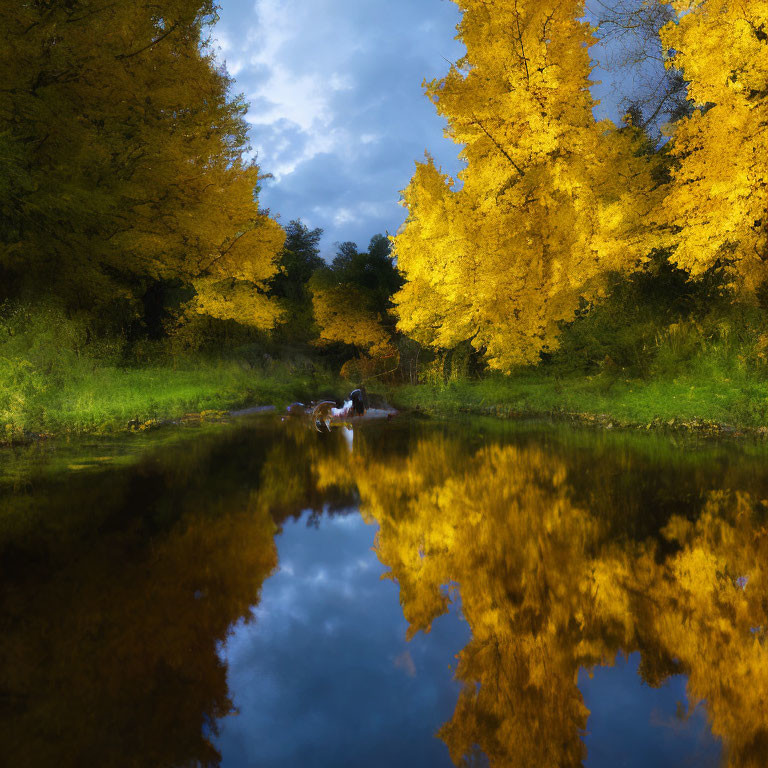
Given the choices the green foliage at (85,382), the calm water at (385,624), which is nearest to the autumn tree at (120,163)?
the green foliage at (85,382)

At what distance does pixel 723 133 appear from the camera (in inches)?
444

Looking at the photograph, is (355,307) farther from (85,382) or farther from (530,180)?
(85,382)

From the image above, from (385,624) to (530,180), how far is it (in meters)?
13.0

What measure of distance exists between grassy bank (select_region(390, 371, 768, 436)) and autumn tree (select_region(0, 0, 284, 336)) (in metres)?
7.11

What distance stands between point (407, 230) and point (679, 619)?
1906 cm

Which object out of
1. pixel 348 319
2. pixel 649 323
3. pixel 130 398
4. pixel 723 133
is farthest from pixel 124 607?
pixel 348 319

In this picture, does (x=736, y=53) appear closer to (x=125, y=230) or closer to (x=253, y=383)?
(x=125, y=230)

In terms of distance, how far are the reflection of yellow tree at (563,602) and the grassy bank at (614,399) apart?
20.1ft

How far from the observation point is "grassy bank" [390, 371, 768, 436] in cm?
1065

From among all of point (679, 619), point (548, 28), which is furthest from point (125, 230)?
point (679, 619)

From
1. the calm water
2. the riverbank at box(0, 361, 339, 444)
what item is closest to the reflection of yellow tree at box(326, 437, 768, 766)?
the calm water

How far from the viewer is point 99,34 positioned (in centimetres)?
1139

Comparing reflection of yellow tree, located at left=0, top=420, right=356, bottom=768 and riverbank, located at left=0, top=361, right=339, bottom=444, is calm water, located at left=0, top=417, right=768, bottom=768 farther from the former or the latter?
riverbank, located at left=0, top=361, right=339, bottom=444

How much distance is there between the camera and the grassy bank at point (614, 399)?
1065 centimetres
